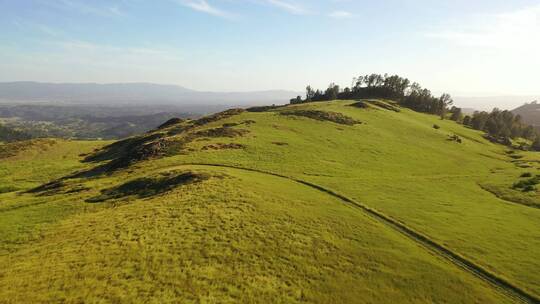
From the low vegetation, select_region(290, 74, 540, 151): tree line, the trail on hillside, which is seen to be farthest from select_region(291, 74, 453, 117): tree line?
the trail on hillside

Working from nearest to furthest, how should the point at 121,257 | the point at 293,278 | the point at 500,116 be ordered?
the point at 293,278 < the point at 121,257 < the point at 500,116

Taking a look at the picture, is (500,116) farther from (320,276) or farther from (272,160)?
(320,276)

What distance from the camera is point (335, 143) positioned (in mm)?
74500

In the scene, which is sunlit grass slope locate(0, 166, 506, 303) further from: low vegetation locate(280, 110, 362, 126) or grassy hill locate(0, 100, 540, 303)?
low vegetation locate(280, 110, 362, 126)

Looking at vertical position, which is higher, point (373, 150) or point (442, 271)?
point (373, 150)

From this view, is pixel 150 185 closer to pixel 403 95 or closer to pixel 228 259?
pixel 228 259

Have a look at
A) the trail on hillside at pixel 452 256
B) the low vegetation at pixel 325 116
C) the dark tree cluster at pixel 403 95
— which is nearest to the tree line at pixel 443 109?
the dark tree cluster at pixel 403 95

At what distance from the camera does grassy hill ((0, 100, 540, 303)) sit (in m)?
24.9

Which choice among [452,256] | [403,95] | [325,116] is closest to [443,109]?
[403,95]

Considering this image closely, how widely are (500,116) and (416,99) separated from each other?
42720 millimetres

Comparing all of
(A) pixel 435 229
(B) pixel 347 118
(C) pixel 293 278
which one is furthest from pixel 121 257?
(B) pixel 347 118

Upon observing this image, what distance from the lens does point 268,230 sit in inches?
1292

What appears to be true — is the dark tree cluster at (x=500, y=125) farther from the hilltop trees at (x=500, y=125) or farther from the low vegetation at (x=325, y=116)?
the low vegetation at (x=325, y=116)

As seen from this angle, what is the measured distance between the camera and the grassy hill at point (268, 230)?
24928mm
